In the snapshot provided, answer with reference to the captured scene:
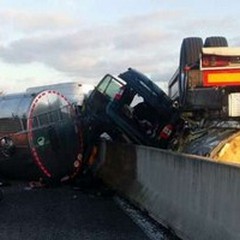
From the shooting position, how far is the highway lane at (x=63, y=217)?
11.0m

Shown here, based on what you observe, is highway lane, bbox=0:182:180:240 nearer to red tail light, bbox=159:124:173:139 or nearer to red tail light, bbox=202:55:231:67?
red tail light, bbox=159:124:173:139

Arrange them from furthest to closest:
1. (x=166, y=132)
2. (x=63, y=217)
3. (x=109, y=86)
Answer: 1. (x=109, y=86)
2. (x=166, y=132)
3. (x=63, y=217)

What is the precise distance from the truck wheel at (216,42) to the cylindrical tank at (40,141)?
18.3ft

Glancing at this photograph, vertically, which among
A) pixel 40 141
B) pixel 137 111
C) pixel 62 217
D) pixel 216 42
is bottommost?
pixel 62 217

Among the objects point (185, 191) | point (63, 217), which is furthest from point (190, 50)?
point (185, 191)

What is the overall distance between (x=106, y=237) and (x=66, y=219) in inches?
81.8

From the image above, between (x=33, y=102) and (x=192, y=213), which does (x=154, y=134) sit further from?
(x=192, y=213)

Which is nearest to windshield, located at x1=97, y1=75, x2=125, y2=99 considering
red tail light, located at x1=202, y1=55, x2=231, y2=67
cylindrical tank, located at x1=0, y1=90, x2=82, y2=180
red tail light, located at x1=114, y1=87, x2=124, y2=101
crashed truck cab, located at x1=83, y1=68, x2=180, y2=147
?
crashed truck cab, located at x1=83, y1=68, x2=180, y2=147

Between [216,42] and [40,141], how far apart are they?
6032mm

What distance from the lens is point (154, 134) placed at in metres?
18.6

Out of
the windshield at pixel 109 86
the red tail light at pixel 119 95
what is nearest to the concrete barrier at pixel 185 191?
the red tail light at pixel 119 95

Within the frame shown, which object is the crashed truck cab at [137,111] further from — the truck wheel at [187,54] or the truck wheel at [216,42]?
the truck wheel at [187,54]

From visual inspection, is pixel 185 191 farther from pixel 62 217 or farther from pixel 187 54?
pixel 187 54

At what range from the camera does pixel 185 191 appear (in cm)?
1030
